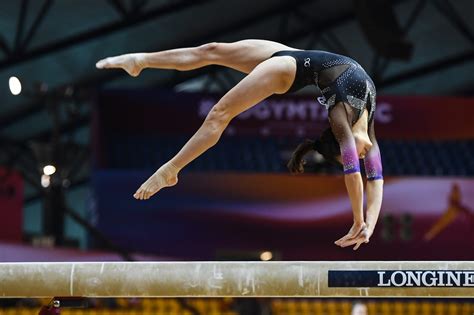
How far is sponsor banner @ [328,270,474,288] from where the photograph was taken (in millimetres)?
6918

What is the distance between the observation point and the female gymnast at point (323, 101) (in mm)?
7262

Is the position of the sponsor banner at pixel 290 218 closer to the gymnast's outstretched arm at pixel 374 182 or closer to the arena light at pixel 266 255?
the arena light at pixel 266 255

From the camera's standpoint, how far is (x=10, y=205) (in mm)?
16969

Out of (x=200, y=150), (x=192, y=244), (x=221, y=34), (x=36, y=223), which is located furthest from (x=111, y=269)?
(x=36, y=223)

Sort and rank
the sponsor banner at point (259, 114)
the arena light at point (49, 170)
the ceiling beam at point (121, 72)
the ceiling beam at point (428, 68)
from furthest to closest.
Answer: the ceiling beam at point (428, 68)
the ceiling beam at point (121, 72)
the sponsor banner at point (259, 114)
the arena light at point (49, 170)

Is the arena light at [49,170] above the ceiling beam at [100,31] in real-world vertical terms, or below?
below

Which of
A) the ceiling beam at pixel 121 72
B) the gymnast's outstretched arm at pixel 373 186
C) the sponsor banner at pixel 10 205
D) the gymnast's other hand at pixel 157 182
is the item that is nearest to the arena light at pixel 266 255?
the sponsor banner at pixel 10 205

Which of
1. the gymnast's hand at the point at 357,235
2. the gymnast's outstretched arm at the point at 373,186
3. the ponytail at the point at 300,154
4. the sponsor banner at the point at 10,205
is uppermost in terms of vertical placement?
the sponsor banner at the point at 10,205

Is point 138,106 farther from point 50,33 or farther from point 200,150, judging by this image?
point 200,150

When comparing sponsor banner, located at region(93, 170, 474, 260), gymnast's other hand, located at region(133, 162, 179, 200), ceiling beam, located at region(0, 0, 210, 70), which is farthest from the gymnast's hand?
ceiling beam, located at region(0, 0, 210, 70)

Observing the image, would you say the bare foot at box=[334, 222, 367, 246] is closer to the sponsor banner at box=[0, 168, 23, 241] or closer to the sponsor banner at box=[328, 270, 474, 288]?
the sponsor banner at box=[328, 270, 474, 288]

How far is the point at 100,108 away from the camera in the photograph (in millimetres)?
17953

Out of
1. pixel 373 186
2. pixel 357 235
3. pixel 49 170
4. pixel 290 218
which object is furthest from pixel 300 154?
pixel 290 218

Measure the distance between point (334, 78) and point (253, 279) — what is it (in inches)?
63.4
